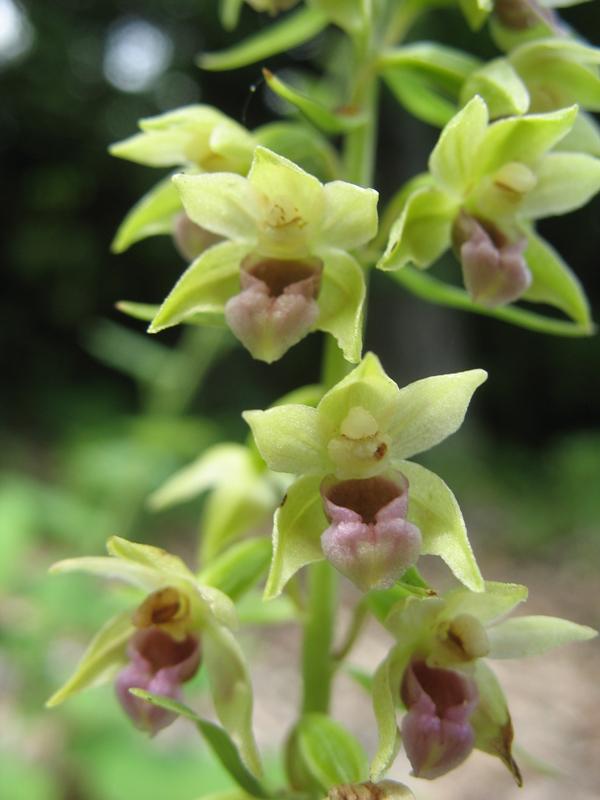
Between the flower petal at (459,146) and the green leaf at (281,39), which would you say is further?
the green leaf at (281,39)

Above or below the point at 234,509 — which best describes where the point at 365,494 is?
above

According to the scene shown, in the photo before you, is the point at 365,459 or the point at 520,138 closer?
the point at 365,459

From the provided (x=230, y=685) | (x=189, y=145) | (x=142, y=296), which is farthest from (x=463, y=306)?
(x=142, y=296)

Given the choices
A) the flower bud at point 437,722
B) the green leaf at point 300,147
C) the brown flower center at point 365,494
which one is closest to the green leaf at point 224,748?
the flower bud at point 437,722

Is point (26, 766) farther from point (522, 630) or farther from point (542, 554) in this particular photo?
point (542, 554)

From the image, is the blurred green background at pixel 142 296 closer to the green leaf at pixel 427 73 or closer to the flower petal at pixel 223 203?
the green leaf at pixel 427 73

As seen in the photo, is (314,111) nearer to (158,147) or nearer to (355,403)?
(158,147)
